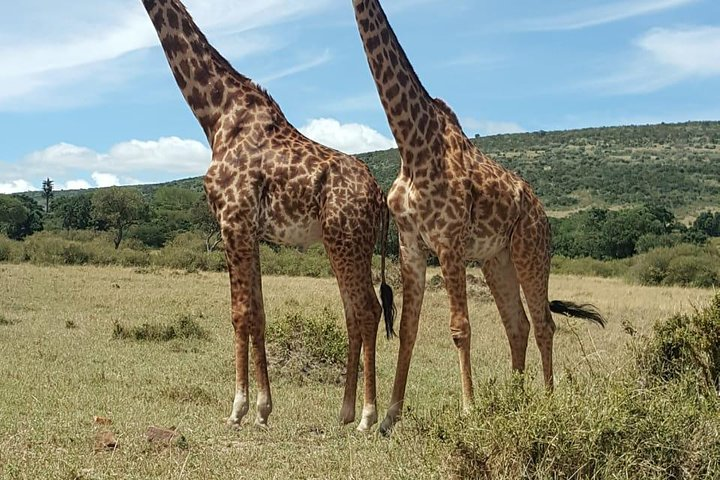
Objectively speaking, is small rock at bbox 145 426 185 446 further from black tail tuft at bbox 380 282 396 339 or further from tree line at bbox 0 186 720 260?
tree line at bbox 0 186 720 260

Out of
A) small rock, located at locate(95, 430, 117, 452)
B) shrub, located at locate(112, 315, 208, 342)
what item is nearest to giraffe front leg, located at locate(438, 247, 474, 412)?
small rock, located at locate(95, 430, 117, 452)

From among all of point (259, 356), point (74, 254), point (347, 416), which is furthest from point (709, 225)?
point (259, 356)

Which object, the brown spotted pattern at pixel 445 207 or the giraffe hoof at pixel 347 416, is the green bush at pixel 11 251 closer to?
the giraffe hoof at pixel 347 416

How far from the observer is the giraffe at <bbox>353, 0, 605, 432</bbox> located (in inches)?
251

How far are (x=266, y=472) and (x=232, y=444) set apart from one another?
0.85m

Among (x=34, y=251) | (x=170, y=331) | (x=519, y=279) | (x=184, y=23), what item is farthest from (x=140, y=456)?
(x=34, y=251)

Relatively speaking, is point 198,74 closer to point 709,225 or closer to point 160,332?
point 160,332

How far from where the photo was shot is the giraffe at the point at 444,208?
251 inches

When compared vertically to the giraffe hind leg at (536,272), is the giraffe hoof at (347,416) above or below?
below

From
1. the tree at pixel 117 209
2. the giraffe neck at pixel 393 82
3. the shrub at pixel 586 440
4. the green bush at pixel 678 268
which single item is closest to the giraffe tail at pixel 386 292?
the giraffe neck at pixel 393 82

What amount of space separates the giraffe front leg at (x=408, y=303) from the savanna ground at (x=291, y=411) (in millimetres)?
250

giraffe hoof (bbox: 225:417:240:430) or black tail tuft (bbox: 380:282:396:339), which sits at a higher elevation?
black tail tuft (bbox: 380:282:396:339)

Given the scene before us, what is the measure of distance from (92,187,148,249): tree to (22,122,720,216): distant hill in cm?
1766

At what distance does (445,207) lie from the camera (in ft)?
20.9
